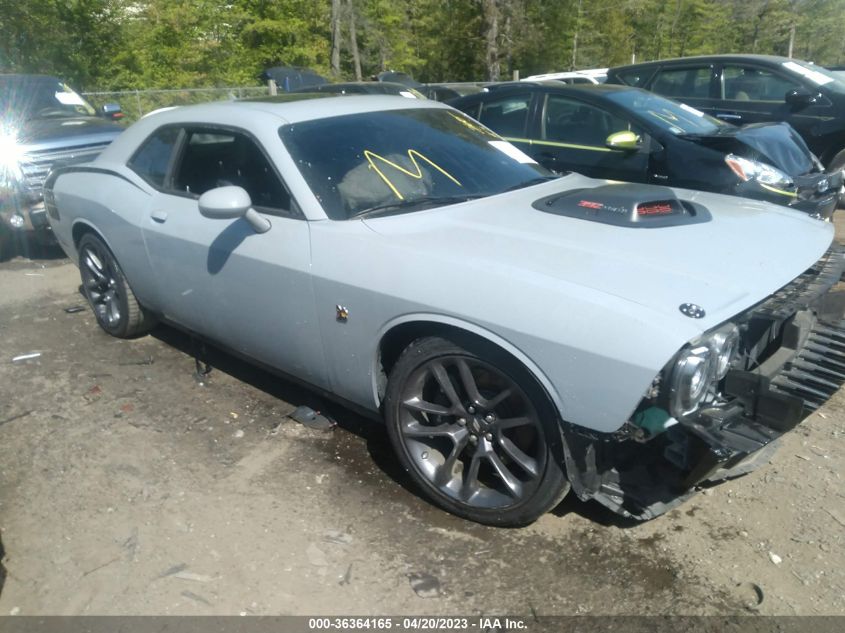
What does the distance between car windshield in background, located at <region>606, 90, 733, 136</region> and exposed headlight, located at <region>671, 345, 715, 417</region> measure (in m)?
4.20

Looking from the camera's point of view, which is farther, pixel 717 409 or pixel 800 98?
pixel 800 98

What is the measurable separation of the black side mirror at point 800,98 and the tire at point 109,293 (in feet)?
23.6

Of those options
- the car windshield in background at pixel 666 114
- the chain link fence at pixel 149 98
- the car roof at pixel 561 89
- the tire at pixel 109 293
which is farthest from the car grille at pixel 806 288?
the chain link fence at pixel 149 98

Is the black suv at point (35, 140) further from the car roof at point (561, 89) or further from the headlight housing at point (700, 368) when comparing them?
the headlight housing at point (700, 368)

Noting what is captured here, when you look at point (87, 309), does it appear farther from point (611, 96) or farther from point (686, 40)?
point (686, 40)

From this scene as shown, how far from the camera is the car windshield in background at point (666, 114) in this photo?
20.7ft

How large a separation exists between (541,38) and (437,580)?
1335 inches

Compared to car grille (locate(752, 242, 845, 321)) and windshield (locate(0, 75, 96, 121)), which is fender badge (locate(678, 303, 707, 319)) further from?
windshield (locate(0, 75, 96, 121))

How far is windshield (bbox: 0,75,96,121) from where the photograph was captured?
8.30 m

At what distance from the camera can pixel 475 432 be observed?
9.84 feet

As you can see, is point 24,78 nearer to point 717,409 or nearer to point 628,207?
point 628,207

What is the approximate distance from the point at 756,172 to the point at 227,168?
13.6 feet

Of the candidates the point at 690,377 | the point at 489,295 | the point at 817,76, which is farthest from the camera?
the point at 817,76

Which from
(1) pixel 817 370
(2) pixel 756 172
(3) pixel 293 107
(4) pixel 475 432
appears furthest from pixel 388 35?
(1) pixel 817 370
